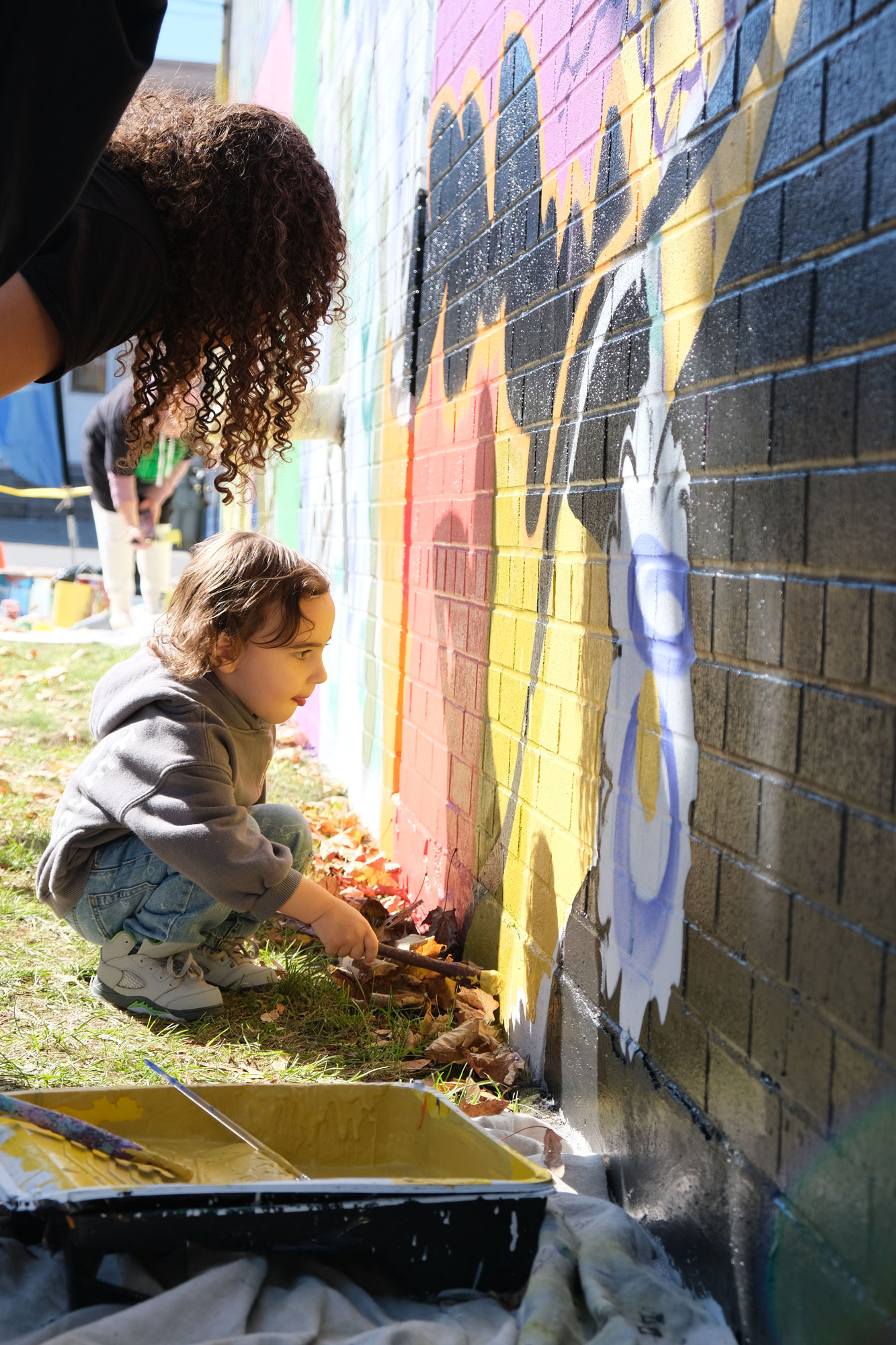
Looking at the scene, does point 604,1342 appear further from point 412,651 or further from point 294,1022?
point 412,651

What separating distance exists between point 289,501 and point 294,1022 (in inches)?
203

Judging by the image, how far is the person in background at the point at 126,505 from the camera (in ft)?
26.0

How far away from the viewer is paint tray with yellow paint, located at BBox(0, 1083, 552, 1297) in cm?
161

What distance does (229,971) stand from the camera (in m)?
3.19

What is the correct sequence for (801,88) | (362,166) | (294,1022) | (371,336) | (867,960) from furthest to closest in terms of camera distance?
(362,166), (371,336), (294,1022), (801,88), (867,960)

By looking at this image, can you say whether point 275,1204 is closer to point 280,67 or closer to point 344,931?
point 344,931

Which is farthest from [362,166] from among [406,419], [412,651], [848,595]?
[848,595]

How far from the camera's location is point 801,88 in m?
1.55

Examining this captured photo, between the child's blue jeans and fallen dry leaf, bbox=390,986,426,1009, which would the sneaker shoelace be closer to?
the child's blue jeans

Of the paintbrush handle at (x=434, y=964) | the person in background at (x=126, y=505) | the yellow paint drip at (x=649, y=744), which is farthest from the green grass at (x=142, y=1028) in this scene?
the person in background at (x=126, y=505)

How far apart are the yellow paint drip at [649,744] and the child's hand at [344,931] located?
3.02ft

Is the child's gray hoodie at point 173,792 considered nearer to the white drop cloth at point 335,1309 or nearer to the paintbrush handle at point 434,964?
the paintbrush handle at point 434,964

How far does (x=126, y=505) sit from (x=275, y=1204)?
7620 mm

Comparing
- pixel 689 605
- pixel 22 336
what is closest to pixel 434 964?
pixel 689 605
